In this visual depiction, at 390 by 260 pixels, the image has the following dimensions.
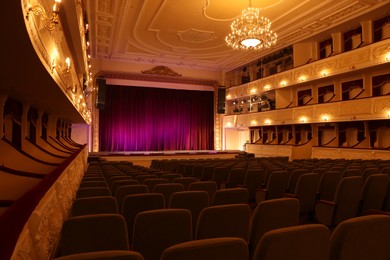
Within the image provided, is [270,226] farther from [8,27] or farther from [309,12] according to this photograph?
[309,12]

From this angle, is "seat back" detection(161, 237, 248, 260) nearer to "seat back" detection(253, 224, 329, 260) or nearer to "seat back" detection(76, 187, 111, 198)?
"seat back" detection(253, 224, 329, 260)

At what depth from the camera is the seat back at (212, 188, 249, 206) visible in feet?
8.36

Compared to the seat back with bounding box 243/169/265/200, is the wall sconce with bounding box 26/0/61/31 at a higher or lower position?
higher

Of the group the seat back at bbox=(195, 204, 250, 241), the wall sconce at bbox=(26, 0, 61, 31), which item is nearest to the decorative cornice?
the wall sconce at bbox=(26, 0, 61, 31)

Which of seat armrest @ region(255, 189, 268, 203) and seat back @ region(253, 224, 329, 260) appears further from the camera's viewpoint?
seat armrest @ region(255, 189, 268, 203)

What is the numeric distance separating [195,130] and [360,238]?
16.7 metres

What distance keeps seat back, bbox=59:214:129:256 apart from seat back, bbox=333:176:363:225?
90.6 inches

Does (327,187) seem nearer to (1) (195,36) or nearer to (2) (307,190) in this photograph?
(2) (307,190)

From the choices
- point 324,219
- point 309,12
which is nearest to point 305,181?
point 324,219

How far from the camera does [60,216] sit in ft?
7.09

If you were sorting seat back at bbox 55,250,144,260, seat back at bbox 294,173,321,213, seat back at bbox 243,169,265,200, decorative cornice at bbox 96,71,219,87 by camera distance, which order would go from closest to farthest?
seat back at bbox 55,250,144,260
seat back at bbox 294,173,321,213
seat back at bbox 243,169,265,200
decorative cornice at bbox 96,71,219,87

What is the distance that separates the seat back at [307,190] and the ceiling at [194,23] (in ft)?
24.3

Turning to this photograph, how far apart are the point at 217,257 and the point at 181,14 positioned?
33.9 feet

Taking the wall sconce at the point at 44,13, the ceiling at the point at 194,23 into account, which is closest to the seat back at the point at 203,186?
the wall sconce at the point at 44,13
